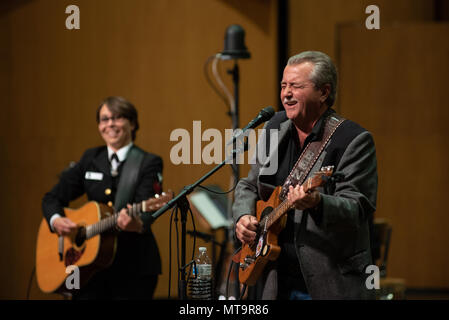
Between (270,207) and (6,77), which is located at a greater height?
(6,77)

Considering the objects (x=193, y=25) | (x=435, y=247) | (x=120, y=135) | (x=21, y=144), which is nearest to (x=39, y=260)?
(x=120, y=135)

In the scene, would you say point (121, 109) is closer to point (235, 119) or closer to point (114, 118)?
point (114, 118)

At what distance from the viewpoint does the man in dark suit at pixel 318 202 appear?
7.63 feet

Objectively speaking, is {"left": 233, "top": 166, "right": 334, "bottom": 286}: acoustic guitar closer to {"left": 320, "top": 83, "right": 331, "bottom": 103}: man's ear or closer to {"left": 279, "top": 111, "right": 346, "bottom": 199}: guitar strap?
{"left": 279, "top": 111, "right": 346, "bottom": 199}: guitar strap

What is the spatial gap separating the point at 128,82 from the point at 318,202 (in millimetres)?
3830

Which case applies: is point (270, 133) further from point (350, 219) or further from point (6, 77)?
point (6, 77)

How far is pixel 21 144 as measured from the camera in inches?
224

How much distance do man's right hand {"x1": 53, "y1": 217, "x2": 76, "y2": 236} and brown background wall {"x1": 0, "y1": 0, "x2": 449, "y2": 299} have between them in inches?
72.6

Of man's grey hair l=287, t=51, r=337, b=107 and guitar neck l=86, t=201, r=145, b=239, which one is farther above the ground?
man's grey hair l=287, t=51, r=337, b=107

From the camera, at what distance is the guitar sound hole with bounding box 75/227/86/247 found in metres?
3.77

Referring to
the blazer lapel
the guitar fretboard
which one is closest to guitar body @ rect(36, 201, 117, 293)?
the blazer lapel

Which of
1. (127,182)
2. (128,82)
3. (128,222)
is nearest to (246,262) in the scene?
(128,222)

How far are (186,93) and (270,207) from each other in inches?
129

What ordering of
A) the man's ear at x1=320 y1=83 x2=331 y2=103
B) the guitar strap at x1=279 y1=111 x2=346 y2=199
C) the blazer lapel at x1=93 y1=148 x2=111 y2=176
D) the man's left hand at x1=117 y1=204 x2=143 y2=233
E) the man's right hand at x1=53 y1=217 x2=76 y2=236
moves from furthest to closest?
1. the man's right hand at x1=53 y1=217 x2=76 y2=236
2. the blazer lapel at x1=93 y1=148 x2=111 y2=176
3. the man's left hand at x1=117 y1=204 x2=143 y2=233
4. the man's ear at x1=320 y1=83 x2=331 y2=103
5. the guitar strap at x1=279 y1=111 x2=346 y2=199
